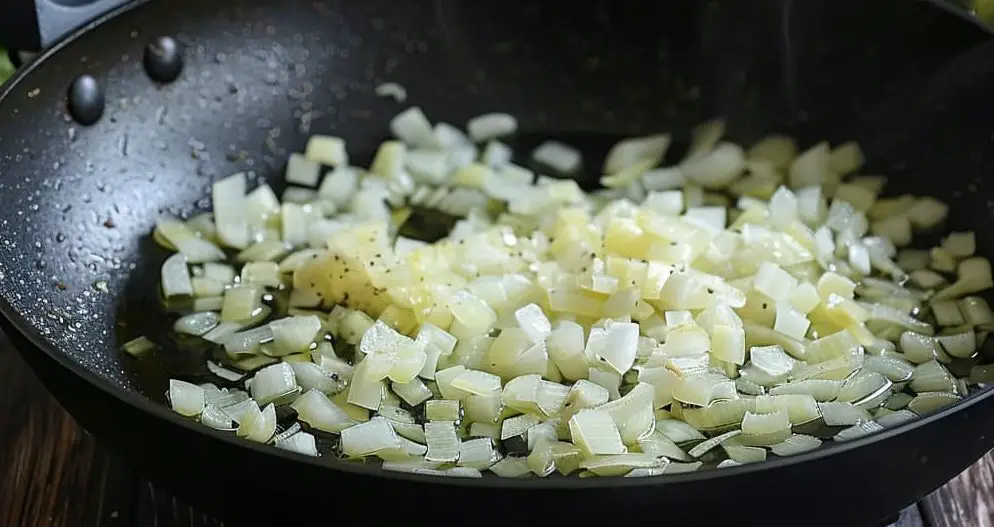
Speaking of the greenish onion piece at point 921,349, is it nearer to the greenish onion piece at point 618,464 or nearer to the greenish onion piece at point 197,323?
the greenish onion piece at point 618,464

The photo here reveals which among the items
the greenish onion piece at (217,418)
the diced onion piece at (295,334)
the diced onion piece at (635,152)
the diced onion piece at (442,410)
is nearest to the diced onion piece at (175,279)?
the diced onion piece at (295,334)

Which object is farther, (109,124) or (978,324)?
(109,124)

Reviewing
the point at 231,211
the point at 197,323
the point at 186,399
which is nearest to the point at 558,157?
the point at 231,211

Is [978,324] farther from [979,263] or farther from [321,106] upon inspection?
[321,106]

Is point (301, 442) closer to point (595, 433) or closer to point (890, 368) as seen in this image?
point (595, 433)

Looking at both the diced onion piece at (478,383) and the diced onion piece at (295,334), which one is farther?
the diced onion piece at (295,334)

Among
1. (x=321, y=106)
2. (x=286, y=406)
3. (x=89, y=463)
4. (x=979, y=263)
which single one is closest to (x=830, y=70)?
(x=979, y=263)
